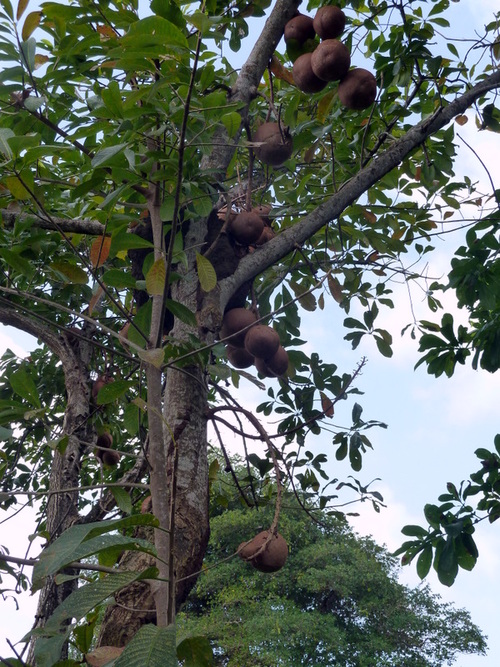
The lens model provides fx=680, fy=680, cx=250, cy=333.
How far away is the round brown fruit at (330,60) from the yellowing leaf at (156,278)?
1.02 metres

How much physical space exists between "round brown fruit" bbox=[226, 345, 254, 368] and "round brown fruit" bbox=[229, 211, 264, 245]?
38 centimetres

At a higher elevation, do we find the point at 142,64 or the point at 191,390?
the point at 142,64

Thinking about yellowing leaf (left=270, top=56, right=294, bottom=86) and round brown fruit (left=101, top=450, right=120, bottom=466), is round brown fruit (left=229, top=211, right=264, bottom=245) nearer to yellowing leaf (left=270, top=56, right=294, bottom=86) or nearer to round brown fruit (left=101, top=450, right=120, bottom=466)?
yellowing leaf (left=270, top=56, right=294, bottom=86)

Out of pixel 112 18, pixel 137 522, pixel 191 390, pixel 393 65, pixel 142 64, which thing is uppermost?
pixel 393 65

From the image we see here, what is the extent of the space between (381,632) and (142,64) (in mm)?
11945

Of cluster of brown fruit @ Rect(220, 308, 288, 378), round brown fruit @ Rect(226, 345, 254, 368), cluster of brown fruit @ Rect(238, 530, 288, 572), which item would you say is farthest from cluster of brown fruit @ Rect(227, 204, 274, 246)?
cluster of brown fruit @ Rect(238, 530, 288, 572)

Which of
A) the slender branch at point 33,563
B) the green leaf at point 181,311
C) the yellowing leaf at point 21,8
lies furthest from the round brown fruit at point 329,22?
the slender branch at point 33,563

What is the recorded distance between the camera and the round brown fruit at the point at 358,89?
6.47ft

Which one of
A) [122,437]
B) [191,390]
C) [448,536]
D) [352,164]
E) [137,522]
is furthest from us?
[122,437]

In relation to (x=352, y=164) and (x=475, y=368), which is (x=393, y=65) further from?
(x=475, y=368)

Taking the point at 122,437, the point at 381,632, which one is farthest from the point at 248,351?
the point at 381,632

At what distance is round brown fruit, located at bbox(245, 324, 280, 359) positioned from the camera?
206 centimetres

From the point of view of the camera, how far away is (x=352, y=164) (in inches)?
101

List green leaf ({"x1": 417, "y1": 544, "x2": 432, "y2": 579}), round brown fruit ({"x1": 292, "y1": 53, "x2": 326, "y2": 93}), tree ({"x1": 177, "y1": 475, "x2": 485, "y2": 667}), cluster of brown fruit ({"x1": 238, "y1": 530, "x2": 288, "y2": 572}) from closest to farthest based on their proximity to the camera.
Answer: cluster of brown fruit ({"x1": 238, "y1": 530, "x2": 288, "y2": 572}) < round brown fruit ({"x1": 292, "y1": 53, "x2": 326, "y2": 93}) < green leaf ({"x1": 417, "y1": 544, "x2": 432, "y2": 579}) < tree ({"x1": 177, "y1": 475, "x2": 485, "y2": 667})
